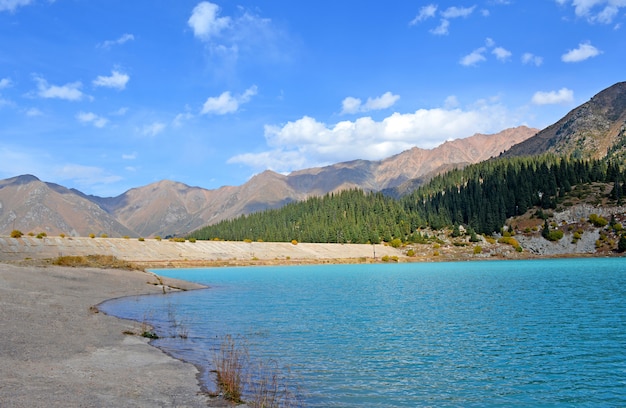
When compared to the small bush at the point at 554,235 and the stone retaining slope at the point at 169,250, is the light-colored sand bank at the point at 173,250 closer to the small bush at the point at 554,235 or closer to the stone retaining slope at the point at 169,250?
the stone retaining slope at the point at 169,250

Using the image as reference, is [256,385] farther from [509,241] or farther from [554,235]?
[509,241]

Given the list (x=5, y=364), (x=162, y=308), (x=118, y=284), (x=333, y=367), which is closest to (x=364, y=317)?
(x=333, y=367)

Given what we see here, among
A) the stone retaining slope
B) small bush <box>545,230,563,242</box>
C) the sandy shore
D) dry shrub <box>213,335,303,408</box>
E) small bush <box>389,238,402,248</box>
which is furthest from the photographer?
small bush <box>389,238,402,248</box>

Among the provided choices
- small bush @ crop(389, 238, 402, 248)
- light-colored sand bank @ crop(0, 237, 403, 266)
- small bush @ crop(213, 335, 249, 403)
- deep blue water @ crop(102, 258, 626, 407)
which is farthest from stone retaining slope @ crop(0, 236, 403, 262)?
small bush @ crop(213, 335, 249, 403)

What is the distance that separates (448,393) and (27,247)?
105 meters

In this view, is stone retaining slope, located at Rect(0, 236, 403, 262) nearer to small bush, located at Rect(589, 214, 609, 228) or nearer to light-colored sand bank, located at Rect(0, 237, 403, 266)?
light-colored sand bank, located at Rect(0, 237, 403, 266)

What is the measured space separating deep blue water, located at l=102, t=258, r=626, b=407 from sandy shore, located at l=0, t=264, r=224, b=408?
220cm

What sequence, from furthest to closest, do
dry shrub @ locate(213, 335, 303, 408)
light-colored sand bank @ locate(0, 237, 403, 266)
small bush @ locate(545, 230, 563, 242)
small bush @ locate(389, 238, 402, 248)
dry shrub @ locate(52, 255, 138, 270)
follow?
small bush @ locate(389, 238, 402, 248) < small bush @ locate(545, 230, 563, 242) < light-colored sand bank @ locate(0, 237, 403, 266) < dry shrub @ locate(52, 255, 138, 270) < dry shrub @ locate(213, 335, 303, 408)

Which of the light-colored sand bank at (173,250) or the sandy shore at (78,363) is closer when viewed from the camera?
the sandy shore at (78,363)

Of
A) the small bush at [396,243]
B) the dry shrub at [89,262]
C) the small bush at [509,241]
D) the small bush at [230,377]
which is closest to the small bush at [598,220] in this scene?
the small bush at [509,241]

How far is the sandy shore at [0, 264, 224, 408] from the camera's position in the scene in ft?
40.9

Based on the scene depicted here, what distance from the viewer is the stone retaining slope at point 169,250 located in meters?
95.9

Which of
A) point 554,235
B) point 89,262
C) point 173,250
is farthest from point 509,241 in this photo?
point 89,262

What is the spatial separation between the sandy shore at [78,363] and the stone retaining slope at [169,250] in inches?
2846
